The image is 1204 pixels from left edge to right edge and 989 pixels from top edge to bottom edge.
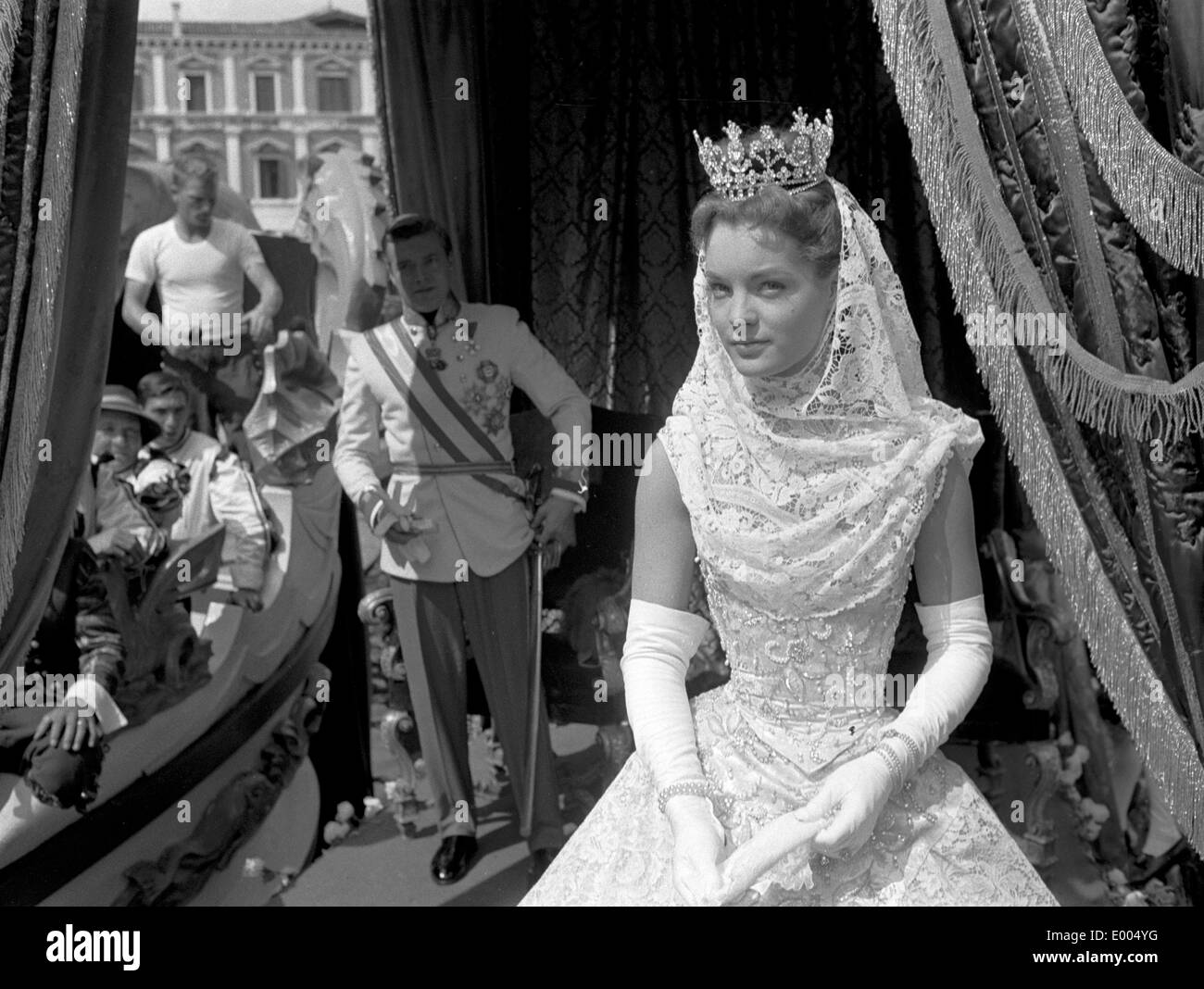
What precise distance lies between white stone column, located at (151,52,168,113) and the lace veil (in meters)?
1.47

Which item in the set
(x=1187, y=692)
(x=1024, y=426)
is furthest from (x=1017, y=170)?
(x=1187, y=692)

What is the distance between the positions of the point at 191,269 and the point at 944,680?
182 centimetres

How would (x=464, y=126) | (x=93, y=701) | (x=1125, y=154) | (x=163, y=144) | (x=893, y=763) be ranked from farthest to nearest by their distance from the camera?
(x=464, y=126)
(x=163, y=144)
(x=93, y=701)
(x=1125, y=154)
(x=893, y=763)

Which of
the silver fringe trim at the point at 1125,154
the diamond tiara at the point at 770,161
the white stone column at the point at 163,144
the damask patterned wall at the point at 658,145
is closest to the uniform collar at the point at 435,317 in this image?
the damask patterned wall at the point at 658,145

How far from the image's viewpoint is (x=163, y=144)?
290 centimetres

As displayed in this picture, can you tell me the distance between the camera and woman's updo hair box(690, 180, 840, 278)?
1.87m

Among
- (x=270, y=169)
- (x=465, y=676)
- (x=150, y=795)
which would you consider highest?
(x=270, y=169)

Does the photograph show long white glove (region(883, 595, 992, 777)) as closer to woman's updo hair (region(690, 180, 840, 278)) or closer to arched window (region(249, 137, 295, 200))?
woman's updo hair (region(690, 180, 840, 278))

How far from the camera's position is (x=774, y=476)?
1920mm

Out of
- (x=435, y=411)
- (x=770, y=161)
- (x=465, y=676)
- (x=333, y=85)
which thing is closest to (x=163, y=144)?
(x=333, y=85)

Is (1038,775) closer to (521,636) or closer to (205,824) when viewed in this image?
(521,636)

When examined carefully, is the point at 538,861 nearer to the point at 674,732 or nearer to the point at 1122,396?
the point at 674,732

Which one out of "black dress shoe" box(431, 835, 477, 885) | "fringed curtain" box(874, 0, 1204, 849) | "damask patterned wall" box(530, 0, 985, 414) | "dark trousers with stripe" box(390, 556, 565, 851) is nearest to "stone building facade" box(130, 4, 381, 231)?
"damask patterned wall" box(530, 0, 985, 414)

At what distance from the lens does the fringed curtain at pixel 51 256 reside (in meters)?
2.34
